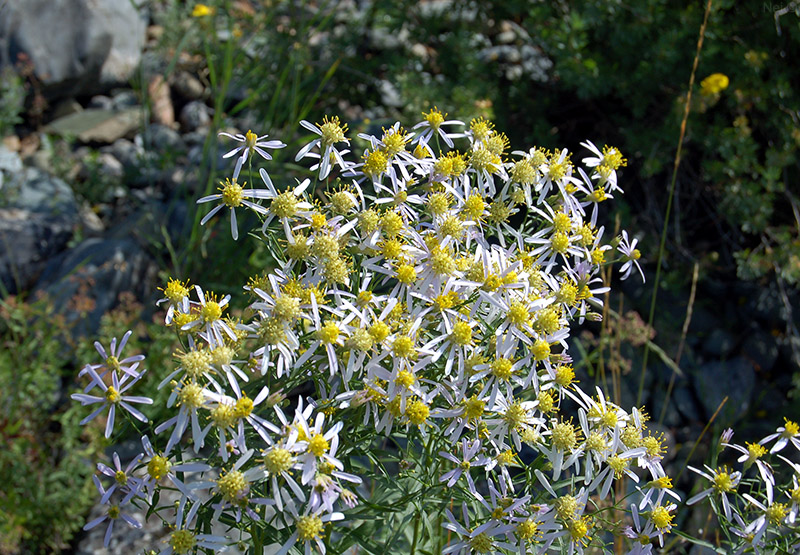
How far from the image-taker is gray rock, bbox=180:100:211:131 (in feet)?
20.5

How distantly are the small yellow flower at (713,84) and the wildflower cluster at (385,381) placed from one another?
2383 millimetres

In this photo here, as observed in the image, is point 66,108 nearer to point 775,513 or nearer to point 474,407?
point 474,407

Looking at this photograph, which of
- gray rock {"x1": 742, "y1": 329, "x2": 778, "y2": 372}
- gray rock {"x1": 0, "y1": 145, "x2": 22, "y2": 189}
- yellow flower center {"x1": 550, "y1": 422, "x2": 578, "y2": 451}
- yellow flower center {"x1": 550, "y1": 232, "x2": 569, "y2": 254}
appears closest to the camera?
yellow flower center {"x1": 550, "y1": 422, "x2": 578, "y2": 451}

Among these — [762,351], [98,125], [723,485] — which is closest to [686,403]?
[762,351]

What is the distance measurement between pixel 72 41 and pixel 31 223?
78.4 inches

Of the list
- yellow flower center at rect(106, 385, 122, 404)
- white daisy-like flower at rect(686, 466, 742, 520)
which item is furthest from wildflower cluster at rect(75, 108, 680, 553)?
white daisy-like flower at rect(686, 466, 742, 520)

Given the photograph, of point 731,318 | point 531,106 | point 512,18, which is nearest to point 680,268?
point 731,318

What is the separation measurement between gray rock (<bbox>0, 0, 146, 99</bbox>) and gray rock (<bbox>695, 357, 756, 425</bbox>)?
16.1ft

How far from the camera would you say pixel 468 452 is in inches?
76.3

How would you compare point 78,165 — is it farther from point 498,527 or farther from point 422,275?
point 498,527

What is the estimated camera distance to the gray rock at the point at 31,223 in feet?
15.5

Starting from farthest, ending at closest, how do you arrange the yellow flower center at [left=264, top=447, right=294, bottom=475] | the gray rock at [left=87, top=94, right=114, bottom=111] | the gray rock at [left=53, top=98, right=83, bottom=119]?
1. the gray rock at [left=87, top=94, right=114, bottom=111]
2. the gray rock at [left=53, top=98, right=83, bottom=119]
3. the yellow flower center at [left=264, top=447, right=294, bottom=475]

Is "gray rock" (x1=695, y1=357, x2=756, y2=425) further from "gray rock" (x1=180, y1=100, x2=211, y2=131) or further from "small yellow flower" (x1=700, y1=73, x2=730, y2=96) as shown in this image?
"gray rock" (x1=180, y1=100, x2=211, y2=131)

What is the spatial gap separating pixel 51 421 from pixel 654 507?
10.7 ft
